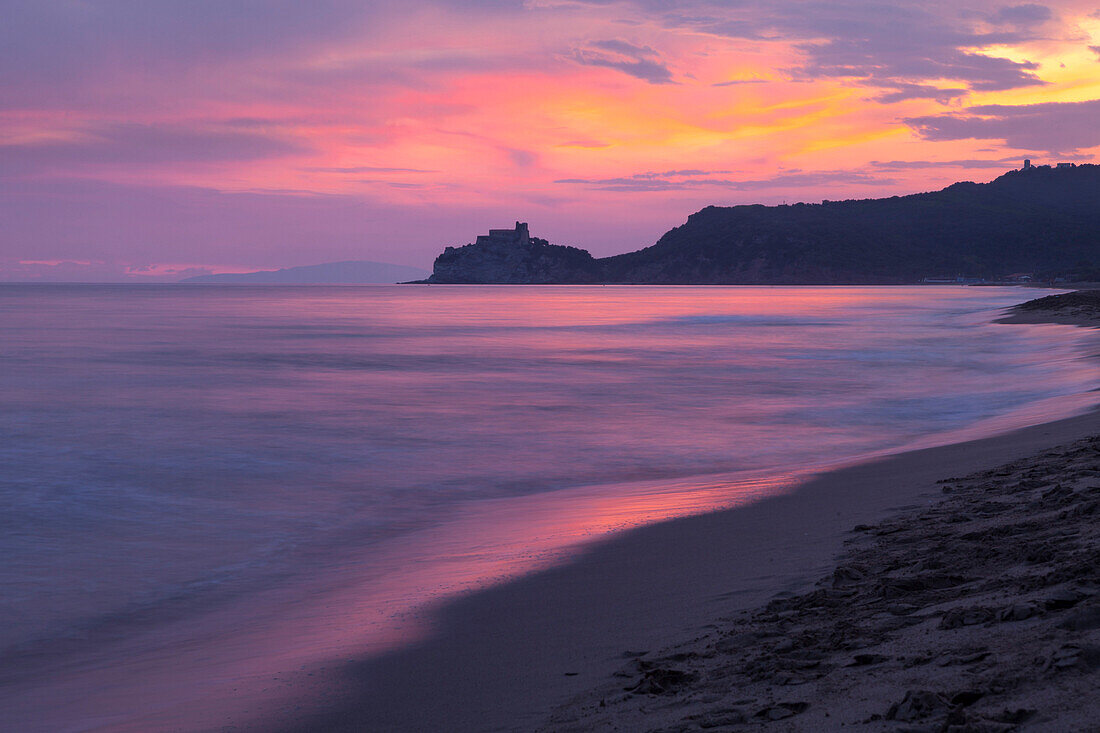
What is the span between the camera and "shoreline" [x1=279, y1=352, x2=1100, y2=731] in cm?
390

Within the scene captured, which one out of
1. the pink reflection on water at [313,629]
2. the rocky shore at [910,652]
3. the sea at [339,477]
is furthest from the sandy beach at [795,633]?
the sea at [339,477]

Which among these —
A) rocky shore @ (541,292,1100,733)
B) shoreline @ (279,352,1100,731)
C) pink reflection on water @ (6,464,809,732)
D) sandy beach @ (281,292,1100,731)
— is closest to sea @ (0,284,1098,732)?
pink reflection on water @ (6,464,809,732)

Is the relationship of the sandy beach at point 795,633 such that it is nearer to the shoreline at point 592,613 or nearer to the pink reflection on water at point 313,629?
the shoreline at point 592,613

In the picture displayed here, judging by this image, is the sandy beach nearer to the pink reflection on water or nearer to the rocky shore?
the rocky shore

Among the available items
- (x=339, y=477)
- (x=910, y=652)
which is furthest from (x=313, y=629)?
(x=339, y=477)

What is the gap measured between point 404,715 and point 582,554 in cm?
284

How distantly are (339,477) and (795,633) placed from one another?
8.61 metres

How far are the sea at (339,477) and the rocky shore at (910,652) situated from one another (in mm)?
1879

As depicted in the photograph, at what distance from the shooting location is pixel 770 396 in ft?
66.5

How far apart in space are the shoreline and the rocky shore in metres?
0.20

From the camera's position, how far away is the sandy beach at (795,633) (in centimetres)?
303

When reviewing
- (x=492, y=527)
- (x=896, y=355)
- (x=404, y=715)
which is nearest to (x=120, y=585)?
(x=492, y=527)

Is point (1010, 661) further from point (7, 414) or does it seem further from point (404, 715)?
point (7, 414)

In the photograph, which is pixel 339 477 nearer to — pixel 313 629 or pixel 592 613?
pixel 313 629
